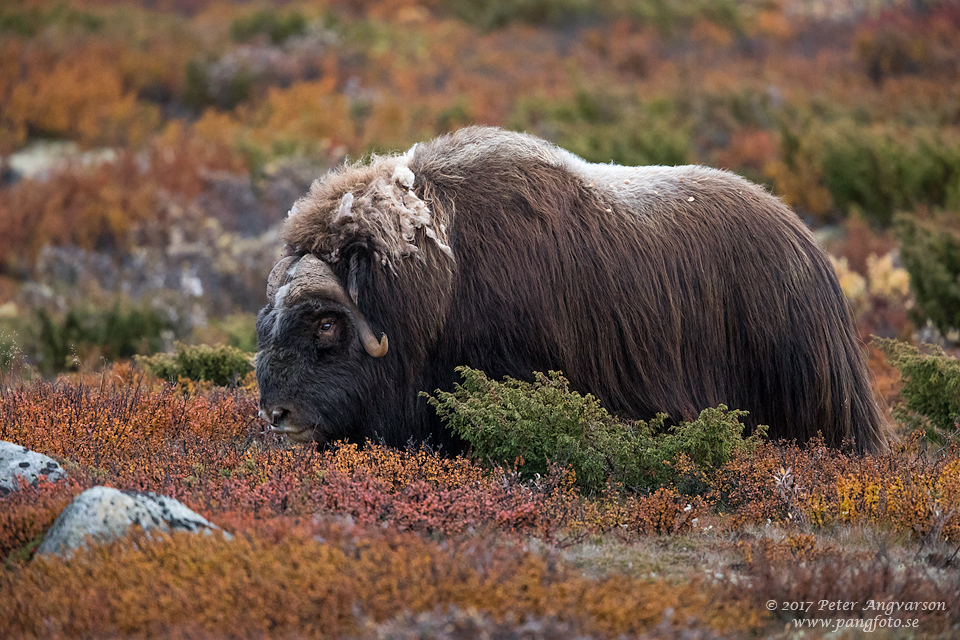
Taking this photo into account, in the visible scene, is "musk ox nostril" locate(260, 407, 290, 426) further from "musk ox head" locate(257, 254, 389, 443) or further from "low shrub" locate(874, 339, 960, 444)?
"low shrub" locate(874, 339, 960, 444)

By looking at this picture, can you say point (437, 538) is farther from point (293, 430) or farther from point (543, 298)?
point (543, 298)

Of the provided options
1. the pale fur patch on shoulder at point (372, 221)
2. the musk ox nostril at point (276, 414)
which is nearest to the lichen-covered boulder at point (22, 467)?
the musk ox nostril at point (276, 414)

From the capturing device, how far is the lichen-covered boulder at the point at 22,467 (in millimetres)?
3676

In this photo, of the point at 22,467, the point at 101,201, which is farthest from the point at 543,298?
the point at 101,201

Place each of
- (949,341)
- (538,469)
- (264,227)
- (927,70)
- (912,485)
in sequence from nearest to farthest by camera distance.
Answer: (912,485) < (538,469) < (949,341) < (264,227) < (927,70)

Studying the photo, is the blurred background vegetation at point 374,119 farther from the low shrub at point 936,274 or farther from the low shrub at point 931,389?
the low shrub at point 931,389

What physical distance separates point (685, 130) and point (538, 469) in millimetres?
10352

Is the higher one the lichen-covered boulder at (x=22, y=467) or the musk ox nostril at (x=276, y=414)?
the musk ox nostril at (x=276, y=414)

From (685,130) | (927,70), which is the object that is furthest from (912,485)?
(927,70)

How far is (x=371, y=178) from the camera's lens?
15.4ft

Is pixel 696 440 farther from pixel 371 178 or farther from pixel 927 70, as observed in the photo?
pixel 927 70

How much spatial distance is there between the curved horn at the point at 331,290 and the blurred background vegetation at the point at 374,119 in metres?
2.68

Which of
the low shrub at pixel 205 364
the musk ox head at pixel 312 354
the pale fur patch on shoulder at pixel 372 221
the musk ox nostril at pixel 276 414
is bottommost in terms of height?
the low shrub at pixel 205 364

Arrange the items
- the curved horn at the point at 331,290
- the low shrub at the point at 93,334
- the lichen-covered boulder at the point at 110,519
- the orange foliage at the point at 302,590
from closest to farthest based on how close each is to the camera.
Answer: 1. the orange foliage at the point at 302,590
2. the lichen-covered boulder at the point at 110,519
3. the curved horn at the point at 331,290
4. the low shrub at the point at 93,334
